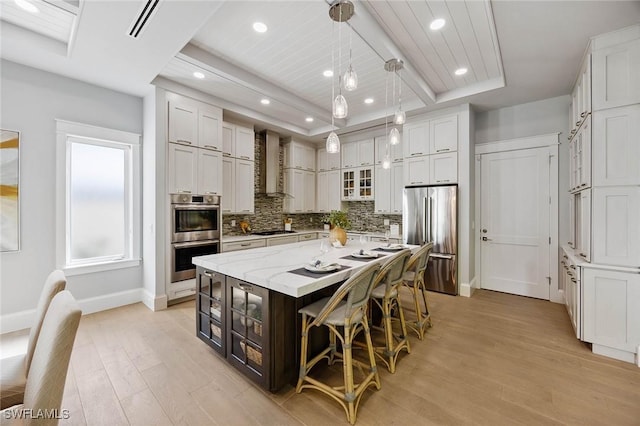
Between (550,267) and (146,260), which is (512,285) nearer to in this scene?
(550,267)

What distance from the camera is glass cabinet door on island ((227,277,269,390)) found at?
1927 mm

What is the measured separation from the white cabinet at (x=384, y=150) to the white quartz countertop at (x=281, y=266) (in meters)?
2.78

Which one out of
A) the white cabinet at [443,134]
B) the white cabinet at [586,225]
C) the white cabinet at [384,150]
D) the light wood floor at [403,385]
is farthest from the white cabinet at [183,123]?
the white cabinet at [586,225]

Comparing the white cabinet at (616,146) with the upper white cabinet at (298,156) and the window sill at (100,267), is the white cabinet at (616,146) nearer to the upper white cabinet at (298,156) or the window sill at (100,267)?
the upper white cabinet at (298,156)

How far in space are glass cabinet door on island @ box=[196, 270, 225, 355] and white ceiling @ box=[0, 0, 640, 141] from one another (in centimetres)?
224

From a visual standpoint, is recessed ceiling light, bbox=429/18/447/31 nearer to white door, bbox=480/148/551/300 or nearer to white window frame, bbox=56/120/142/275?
white door, bbox=480/148/551/300

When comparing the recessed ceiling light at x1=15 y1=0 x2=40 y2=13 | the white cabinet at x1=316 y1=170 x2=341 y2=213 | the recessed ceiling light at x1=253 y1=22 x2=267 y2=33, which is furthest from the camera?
the white cabinet at x1=316 y1=170 x2=341 y2=213

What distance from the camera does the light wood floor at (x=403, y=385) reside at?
1740 millimetres

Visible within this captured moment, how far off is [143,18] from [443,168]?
4.12 m

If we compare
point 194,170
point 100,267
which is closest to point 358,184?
point 194,170

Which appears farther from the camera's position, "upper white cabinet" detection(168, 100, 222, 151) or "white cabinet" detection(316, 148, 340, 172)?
"white cabinet" detection(316, 148, 340, 172)

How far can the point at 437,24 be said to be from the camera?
2.46 metres

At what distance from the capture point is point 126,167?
375 centimetres

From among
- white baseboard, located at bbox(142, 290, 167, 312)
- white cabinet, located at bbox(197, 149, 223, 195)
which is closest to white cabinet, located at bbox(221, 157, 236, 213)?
white cabinet, located at bbox(197, 149, 223, 195)
